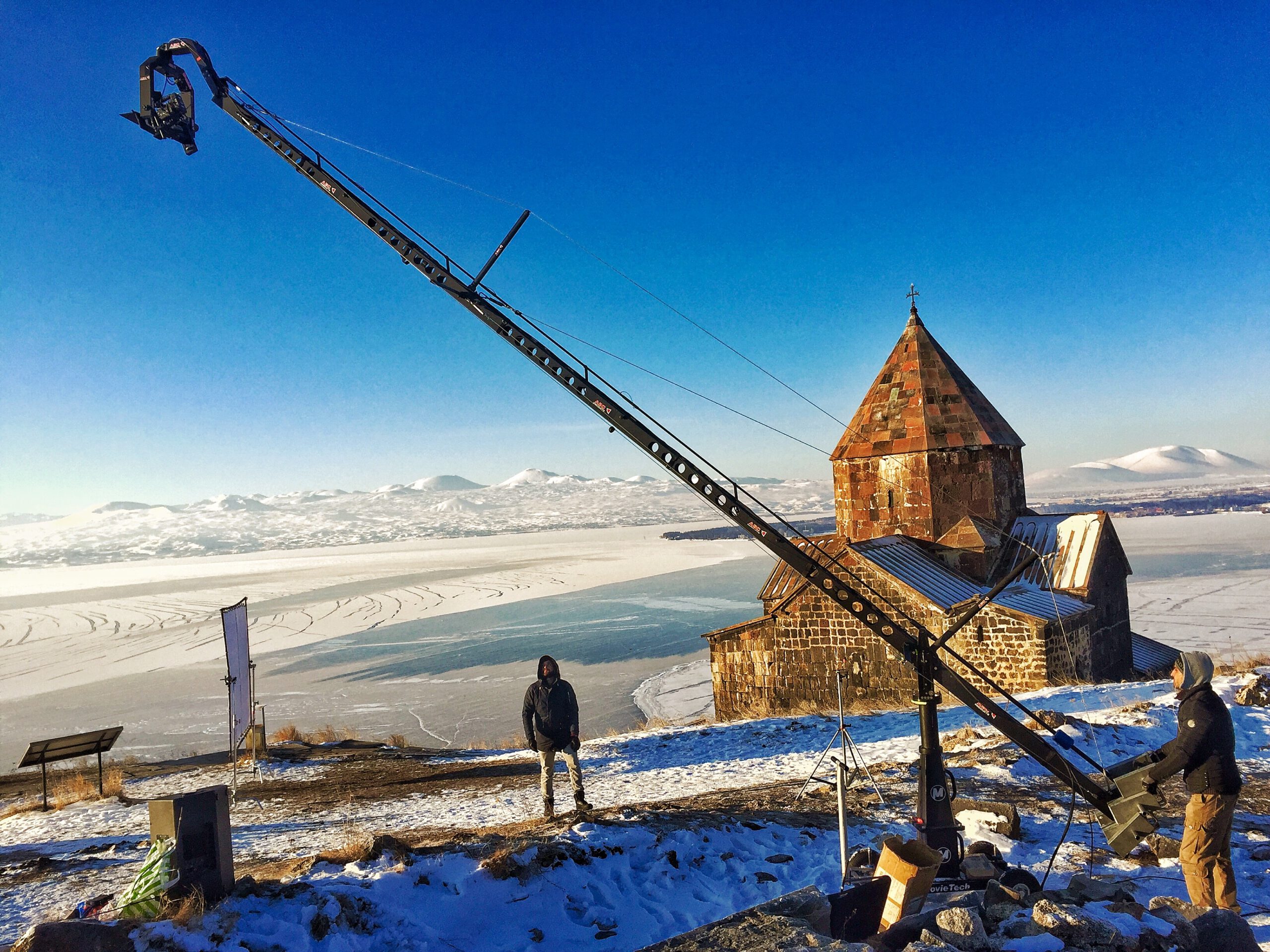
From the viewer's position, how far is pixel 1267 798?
6.79m

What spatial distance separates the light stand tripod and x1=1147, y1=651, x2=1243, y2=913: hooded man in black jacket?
2100 mm

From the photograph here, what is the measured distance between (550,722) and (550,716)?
0.07 metres

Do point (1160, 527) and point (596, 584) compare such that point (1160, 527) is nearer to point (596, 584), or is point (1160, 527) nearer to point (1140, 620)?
point (1140, 620)

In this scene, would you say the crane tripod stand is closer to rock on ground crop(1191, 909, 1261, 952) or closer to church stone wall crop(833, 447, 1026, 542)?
rock on ground crop(1191, 909, 1261, 952)

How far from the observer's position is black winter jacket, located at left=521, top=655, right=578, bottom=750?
6.96m

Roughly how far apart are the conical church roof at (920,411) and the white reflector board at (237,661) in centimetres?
1210

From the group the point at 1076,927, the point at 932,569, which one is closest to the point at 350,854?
the point at 1076,927

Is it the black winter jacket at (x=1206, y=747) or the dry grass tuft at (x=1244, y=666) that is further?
the dry grass tuft at (x=1244, y=666)

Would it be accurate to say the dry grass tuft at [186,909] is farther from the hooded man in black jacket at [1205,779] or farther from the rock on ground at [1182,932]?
the hooded man in black jacket at [1205,779]

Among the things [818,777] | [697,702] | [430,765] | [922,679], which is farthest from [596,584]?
[922,679]

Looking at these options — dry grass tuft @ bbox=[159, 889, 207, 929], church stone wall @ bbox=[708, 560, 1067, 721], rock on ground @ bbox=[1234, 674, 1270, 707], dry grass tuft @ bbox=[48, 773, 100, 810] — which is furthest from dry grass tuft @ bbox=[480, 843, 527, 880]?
rock on ground @ bbox=[1234, 674, 1270, 707]

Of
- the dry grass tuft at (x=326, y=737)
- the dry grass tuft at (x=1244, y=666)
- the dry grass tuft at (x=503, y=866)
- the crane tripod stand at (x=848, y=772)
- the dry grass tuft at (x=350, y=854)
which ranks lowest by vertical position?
the dry grass tuft at (x=326, y=737)

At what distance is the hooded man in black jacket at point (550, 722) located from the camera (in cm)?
696

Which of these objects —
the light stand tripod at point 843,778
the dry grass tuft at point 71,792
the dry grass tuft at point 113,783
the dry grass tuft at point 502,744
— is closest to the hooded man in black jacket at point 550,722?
the light stand tripod at point 843,778
